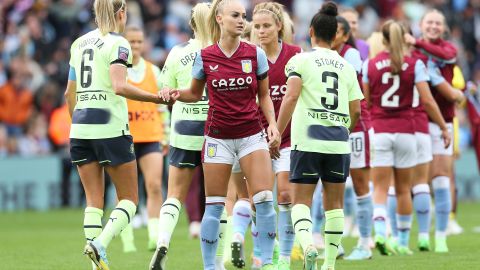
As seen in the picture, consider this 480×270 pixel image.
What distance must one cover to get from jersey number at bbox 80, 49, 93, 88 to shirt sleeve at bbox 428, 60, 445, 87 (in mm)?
5204

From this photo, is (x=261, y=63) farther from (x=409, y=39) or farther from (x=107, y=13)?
(x=409, y=39)

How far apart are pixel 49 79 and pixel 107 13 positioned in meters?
14.5

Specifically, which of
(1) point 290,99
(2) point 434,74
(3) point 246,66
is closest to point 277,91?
(1) point 290,99

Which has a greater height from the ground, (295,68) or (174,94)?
(295,68)

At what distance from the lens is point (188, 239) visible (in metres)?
16.5

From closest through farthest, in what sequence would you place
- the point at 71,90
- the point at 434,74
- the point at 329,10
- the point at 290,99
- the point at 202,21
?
the point at 290,99 < the point at 329,10 < the point at 71,90 < the point at 202,21 < the point at 434,74

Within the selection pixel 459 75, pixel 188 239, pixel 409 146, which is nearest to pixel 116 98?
pixel 409 146

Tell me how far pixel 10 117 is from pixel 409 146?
499 inches

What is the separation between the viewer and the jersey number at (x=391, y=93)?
526 inches

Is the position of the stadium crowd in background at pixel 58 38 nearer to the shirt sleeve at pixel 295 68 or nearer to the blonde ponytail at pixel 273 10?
the blonde ponytail at pixel 273 10

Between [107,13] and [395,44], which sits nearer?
[107,13]

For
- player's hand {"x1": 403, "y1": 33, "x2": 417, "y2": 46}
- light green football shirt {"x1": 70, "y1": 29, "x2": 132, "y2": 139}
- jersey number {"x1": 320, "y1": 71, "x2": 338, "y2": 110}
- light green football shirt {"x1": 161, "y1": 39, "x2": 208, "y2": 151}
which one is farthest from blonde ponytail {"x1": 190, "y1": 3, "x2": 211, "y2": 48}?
player's hand {"x1": 403, "y1": 33, "x2": 417, "y2": 46}

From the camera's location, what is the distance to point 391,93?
13375mm

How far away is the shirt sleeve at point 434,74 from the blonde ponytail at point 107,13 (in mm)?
4978
